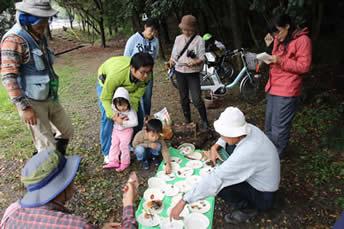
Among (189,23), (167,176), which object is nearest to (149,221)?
(167,176)

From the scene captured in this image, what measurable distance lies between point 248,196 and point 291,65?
52.4 inches

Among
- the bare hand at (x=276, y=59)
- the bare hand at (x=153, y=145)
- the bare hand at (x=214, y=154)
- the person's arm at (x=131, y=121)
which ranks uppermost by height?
the bare hand at (x=276, y=59)

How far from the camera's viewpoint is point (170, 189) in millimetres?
2871

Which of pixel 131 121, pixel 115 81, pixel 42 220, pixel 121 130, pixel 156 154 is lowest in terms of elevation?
pixel 156 154

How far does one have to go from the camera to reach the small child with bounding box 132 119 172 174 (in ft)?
11.0

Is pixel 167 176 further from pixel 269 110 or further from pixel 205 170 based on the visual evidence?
pixel 269 110

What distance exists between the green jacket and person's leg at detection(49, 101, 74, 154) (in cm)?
43

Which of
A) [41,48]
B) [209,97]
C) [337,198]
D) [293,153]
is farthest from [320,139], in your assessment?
[41,48]

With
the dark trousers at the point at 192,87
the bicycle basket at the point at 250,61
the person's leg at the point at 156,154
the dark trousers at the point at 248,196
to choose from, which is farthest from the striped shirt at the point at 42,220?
the bicycle basket at the point at 250,61

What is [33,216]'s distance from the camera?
Answer: 56.8 inches

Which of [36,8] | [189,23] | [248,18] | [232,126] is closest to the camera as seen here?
[232,126]

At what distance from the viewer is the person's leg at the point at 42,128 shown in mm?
2948

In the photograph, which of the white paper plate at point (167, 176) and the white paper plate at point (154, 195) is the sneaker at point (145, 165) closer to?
the white paper plate at point (167, 176)

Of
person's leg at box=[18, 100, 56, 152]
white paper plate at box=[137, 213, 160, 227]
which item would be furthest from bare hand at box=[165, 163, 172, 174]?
person's leg at box=[18, 100, 56, 152]
